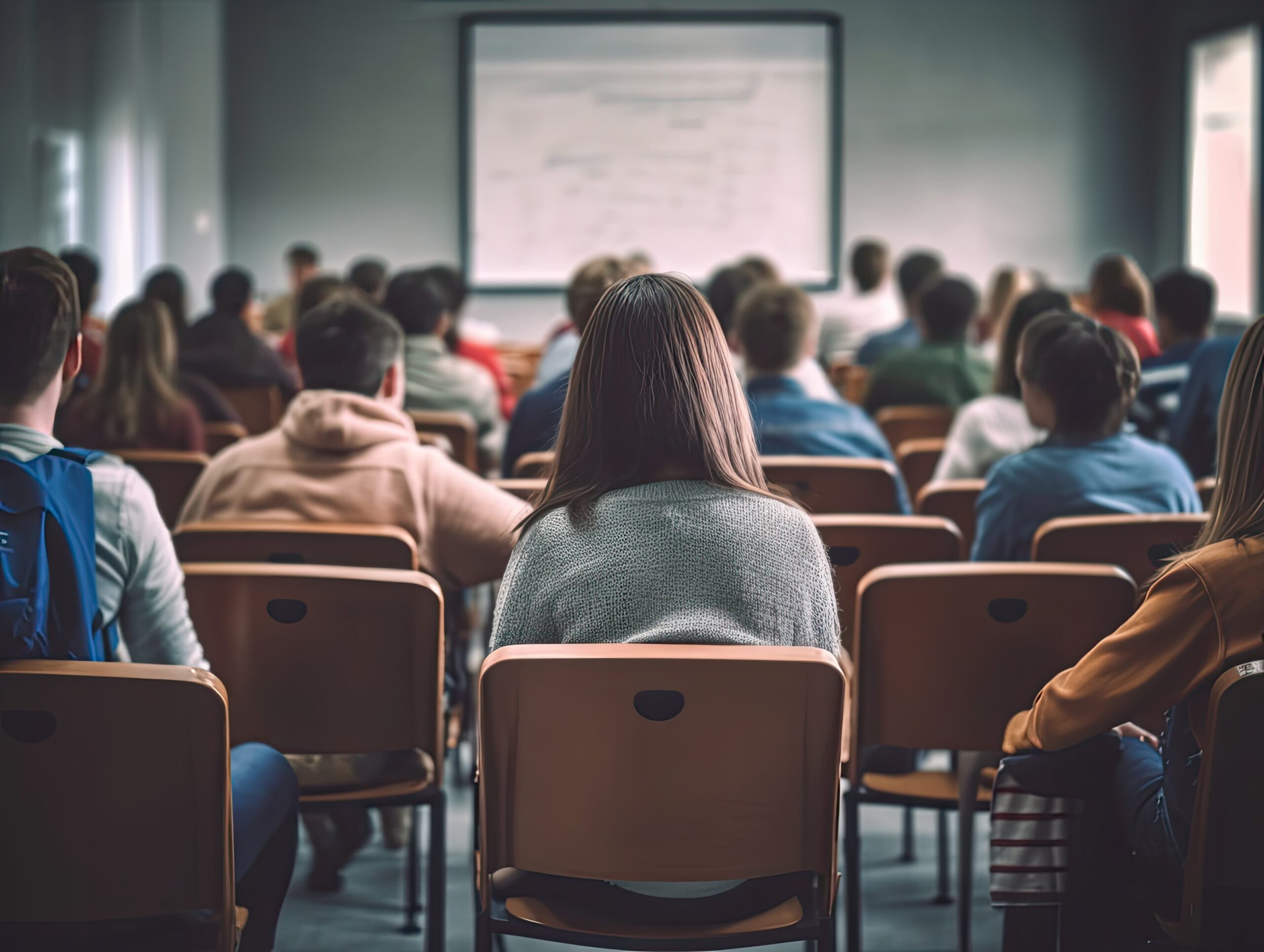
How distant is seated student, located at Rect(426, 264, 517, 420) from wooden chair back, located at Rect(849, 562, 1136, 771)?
343 centimetres

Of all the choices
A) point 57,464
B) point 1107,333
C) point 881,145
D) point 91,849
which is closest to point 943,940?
point 1107,333

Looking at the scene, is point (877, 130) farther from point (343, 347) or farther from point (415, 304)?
point (343, 347)

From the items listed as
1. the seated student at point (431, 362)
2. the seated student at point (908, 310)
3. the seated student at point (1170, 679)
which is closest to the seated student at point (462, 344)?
the seated student at point (431, 362)

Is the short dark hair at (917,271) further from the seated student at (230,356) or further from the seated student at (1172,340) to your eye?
the seated student at (230,356)

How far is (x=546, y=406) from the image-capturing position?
3604 mm

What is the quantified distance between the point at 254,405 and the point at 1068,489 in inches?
133

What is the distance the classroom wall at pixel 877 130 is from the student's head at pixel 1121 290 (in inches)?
201

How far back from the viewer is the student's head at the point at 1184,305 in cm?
437

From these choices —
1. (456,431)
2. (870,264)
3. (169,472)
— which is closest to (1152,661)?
(169,472)

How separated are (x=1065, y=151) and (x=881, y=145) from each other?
1342 millimetres

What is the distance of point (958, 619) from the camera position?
6.48 ft

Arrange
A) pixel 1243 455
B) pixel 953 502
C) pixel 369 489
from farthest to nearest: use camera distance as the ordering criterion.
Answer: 1. pixel 953 502
2. pixel 369 489
3. pixel 1243 455

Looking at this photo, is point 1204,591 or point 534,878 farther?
point 534,878

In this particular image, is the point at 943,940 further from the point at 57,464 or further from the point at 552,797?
the point at 57,464
